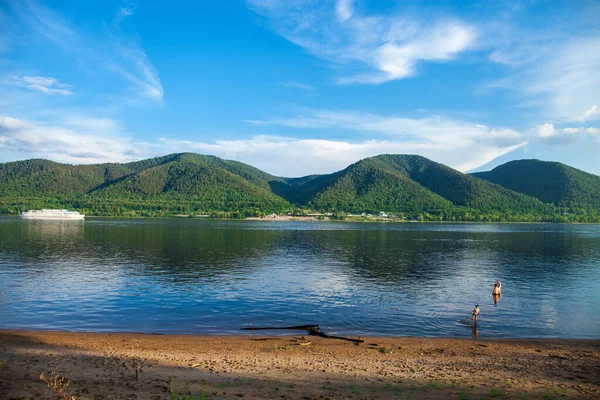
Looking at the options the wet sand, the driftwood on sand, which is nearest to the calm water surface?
the driftwood on sand

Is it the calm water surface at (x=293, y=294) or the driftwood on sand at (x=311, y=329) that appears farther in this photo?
the calm water surface at (x=293, y=294)

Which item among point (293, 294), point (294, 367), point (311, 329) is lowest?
point (293, 294)

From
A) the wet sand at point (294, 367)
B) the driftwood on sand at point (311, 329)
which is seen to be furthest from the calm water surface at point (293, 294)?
the wet sand at point (294, 367)

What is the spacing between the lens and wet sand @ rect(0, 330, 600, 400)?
14.7m

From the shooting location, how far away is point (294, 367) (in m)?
18.0

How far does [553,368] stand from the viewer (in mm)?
18906

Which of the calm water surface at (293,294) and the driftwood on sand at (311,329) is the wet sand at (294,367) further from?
the calm water surface at (293,294)

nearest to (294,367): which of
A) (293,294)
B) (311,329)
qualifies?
(311,329)

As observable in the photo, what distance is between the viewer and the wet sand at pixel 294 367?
48.2 feet

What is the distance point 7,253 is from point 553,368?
73.4 meters

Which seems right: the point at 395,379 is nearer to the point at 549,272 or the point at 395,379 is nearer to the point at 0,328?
the point at 0,328

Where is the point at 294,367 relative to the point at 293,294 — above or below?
above

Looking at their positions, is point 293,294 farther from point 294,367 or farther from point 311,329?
point 294,367

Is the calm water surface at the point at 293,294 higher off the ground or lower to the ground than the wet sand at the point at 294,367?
lower
